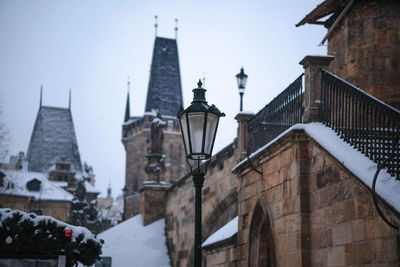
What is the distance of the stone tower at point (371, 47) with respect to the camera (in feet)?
39.1

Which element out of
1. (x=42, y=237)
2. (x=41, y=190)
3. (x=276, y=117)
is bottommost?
(x=42, y=237)

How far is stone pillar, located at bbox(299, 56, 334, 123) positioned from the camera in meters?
8.65

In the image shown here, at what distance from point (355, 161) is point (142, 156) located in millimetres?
75056

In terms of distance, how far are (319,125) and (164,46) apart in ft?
250

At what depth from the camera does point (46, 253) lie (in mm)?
7234

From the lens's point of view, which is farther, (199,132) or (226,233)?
(226,233)

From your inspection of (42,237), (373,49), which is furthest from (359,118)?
(373,49)

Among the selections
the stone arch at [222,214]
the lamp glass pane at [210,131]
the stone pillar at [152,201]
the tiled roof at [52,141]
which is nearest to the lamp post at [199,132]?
the lamp glass pane at [210,131]

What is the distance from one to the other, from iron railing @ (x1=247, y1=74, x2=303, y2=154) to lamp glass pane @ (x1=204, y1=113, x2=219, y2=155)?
7.70 ft

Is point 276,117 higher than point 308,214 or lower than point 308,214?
higher

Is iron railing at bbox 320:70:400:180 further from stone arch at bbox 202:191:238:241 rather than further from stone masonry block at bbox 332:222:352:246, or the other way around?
stone arch at bbox 202:191:238:241

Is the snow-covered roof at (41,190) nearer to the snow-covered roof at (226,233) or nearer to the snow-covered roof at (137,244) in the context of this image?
the snow-covered roof at (137,244)

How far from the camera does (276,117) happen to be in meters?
10.3

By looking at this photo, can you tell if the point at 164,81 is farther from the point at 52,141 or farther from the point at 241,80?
the point at 241,80
